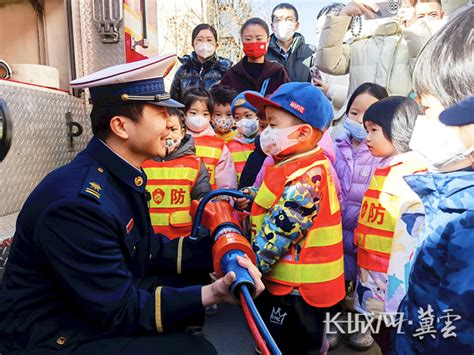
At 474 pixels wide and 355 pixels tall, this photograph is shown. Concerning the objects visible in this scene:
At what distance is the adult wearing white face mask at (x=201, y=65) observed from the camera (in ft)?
13.3

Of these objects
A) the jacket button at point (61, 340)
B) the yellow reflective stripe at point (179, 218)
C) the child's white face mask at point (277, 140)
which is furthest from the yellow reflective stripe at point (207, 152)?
the jacket button at point (61, 340)

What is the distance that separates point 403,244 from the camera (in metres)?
2.09

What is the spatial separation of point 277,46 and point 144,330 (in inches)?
143

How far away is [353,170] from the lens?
2.80m

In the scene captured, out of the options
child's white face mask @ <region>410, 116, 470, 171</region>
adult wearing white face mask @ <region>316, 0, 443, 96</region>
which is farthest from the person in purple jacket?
child's white face mask @ <region>410, 116, 470, 171</region>

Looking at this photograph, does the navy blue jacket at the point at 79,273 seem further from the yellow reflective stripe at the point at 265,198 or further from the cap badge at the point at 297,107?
the cap badge at the point at 297,107

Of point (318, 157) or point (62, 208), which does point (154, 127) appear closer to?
point (62, 208)

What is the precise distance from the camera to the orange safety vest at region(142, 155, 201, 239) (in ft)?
9.11

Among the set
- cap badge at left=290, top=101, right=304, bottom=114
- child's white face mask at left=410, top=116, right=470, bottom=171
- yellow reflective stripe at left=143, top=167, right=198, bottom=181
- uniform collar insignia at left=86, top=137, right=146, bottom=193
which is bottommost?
yellow reflective stripe at left=143, top=167, right=198, bottom=181

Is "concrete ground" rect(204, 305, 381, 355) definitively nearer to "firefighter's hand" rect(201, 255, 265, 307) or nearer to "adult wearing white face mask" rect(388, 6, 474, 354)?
"firefighter's hand" rect(201, 255, 265, 307)

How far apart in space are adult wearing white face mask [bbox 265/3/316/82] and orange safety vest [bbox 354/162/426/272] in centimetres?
230

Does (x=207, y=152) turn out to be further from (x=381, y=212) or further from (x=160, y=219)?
(x=381, y=212)

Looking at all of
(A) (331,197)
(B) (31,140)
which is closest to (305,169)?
(A) (331,197)

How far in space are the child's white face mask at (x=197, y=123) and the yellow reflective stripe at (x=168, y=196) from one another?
585mm
